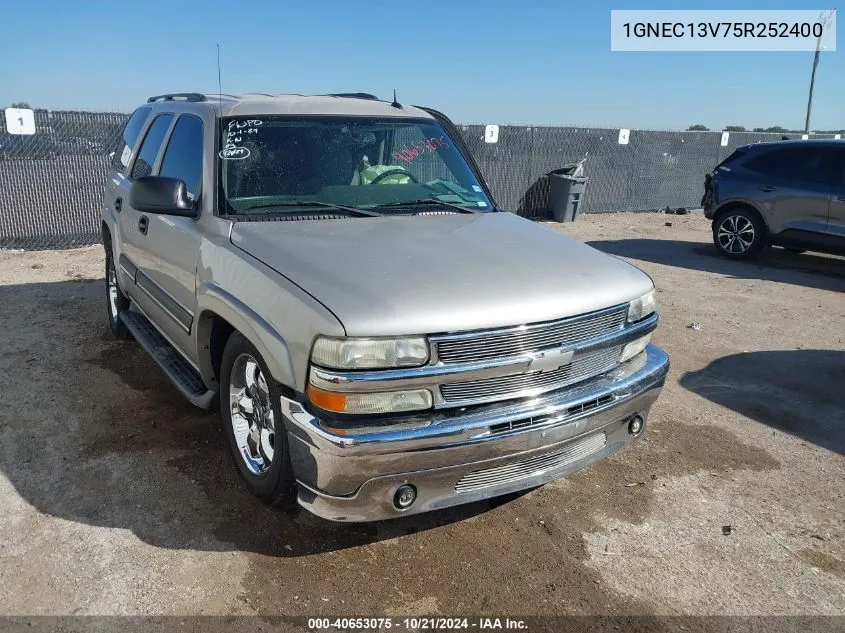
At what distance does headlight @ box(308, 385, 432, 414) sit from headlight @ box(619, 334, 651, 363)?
3.80ft

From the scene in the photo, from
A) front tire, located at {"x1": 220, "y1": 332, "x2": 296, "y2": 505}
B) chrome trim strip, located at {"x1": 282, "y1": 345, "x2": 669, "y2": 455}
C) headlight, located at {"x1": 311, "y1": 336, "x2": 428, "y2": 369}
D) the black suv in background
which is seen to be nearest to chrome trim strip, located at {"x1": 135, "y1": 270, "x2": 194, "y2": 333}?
front tire, located at {"x1": 220, "y1": 332, "x2": 296, "y2": 505}

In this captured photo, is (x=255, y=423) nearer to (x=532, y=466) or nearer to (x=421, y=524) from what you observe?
(x=421, y=524)

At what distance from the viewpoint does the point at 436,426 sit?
105 inches

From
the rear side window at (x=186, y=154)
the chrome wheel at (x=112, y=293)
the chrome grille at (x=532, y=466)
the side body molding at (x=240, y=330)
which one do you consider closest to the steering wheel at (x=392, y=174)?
the rear side window at (x=186, y=154)

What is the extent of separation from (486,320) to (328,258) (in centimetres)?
81

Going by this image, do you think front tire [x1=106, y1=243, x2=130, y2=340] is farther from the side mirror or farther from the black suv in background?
the black suv in background

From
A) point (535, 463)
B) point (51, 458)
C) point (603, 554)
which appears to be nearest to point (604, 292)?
point (535, 463)

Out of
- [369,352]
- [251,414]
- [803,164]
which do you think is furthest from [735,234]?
[369,352]


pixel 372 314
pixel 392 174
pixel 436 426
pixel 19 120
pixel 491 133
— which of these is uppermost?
pixel 491 133

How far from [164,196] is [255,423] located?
128cm

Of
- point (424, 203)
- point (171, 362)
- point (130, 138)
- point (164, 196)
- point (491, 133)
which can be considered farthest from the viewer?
point (491, 133)

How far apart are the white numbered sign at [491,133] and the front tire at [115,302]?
904 centimetres

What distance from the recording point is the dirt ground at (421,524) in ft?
9.55

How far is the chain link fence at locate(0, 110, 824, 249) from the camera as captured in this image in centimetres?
962
